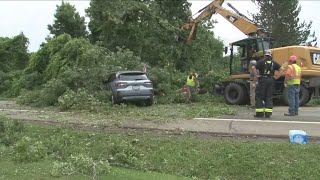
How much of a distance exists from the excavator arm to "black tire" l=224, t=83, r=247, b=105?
3.44 m

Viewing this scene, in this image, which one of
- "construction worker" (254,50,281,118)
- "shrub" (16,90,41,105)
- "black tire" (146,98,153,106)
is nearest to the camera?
"construction worker" (254,50,281,118)

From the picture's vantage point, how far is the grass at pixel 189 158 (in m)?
8.47

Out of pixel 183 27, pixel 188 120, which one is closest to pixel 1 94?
pixel 183 27

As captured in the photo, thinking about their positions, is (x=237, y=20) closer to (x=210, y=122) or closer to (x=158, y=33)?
(x=158, y=33)

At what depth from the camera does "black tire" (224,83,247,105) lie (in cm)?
1894

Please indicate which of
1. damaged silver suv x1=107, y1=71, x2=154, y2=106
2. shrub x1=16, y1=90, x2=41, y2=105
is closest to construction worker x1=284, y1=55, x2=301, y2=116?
damaged silver suv x1=107, y1=71, x2=154, y2=106

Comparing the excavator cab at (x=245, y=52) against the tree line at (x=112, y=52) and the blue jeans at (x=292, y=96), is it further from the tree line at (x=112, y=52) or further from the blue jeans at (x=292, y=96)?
the blue jeans at (x=292, y=96)

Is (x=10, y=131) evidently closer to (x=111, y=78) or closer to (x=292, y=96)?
(x=111, y=78)

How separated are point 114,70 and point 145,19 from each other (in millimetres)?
9358

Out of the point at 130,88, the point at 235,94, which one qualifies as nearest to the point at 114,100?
the point at 130,88

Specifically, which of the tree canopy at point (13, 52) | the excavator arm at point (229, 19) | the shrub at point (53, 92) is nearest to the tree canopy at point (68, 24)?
the tree canopy at point (13, 52)

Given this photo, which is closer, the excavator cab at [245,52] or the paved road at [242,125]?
the paved road at [242,125]

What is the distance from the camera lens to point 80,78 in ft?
64.3

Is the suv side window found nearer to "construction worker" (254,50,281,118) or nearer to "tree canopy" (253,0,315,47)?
"construction worker" (254,50,281,118)
